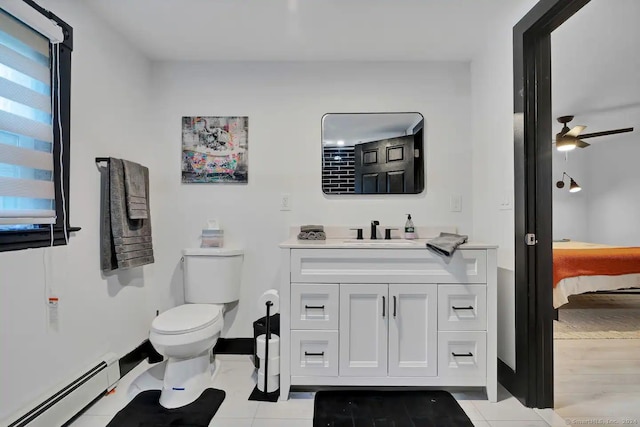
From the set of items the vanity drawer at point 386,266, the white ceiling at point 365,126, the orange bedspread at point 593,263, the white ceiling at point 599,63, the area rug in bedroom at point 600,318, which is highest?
the white ceiling at point 599,63

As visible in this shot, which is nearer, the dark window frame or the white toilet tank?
the dark window frame

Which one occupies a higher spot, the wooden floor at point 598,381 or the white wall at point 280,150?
→ the white wall at point 280,150

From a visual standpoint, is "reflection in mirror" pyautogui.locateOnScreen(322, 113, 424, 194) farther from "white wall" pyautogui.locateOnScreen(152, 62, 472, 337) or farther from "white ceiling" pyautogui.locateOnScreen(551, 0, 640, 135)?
"white ceiling" pyautogui.locateOnScreen(551, 0, 640, 135)

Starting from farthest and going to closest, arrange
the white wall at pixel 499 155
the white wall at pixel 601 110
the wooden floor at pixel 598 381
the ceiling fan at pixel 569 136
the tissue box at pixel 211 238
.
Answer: the ceiling fan at pixel 569 136 < the tissue box at pixel 211 238 < the white wall at pixel 601 110 < the white wall at pixel 499 155 < the wooden floor at pixel 598 381

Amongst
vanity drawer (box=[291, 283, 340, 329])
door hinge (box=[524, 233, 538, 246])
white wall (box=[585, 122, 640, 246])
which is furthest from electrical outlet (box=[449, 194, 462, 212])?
white wall (box=[585, 122, 640, 246])

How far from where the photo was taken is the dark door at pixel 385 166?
2299 mm

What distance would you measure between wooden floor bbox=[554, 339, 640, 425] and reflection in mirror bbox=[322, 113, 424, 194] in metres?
1.47

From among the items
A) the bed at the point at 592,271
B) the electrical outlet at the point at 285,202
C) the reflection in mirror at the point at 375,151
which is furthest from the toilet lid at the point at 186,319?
the bed at the point at 592,271

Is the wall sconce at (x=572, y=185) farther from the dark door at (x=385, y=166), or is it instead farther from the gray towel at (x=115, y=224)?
the gray towel at (x=115, y=224)

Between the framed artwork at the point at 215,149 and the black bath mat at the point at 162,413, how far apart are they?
4.52 feet

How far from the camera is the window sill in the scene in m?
1.26

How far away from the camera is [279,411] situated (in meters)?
1.64

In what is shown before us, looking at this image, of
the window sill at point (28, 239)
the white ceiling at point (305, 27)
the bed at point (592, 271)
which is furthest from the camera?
the bed at point (592, 271)

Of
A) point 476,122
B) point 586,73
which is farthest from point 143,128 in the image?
point 586,73
